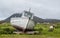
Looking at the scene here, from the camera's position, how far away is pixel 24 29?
50156 millimetres

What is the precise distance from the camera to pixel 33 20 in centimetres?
5200


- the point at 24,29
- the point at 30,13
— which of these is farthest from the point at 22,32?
the point at 30,13

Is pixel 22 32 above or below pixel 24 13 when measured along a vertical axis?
below

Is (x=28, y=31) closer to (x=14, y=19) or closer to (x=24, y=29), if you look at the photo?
(x=24, y=29)

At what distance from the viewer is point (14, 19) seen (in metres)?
52.8

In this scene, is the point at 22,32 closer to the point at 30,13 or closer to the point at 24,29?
the point at 24,29

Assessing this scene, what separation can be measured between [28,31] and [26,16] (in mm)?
2878

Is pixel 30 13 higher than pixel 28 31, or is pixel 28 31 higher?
pixel 30 13

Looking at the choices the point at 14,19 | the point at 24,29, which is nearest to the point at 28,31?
the point at 24,29

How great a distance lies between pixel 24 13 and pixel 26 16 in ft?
3.86

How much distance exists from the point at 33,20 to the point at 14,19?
12.6 ft

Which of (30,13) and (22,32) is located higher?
(30,13)

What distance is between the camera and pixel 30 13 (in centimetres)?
5069

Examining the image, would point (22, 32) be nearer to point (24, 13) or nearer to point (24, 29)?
point (24, 29)
